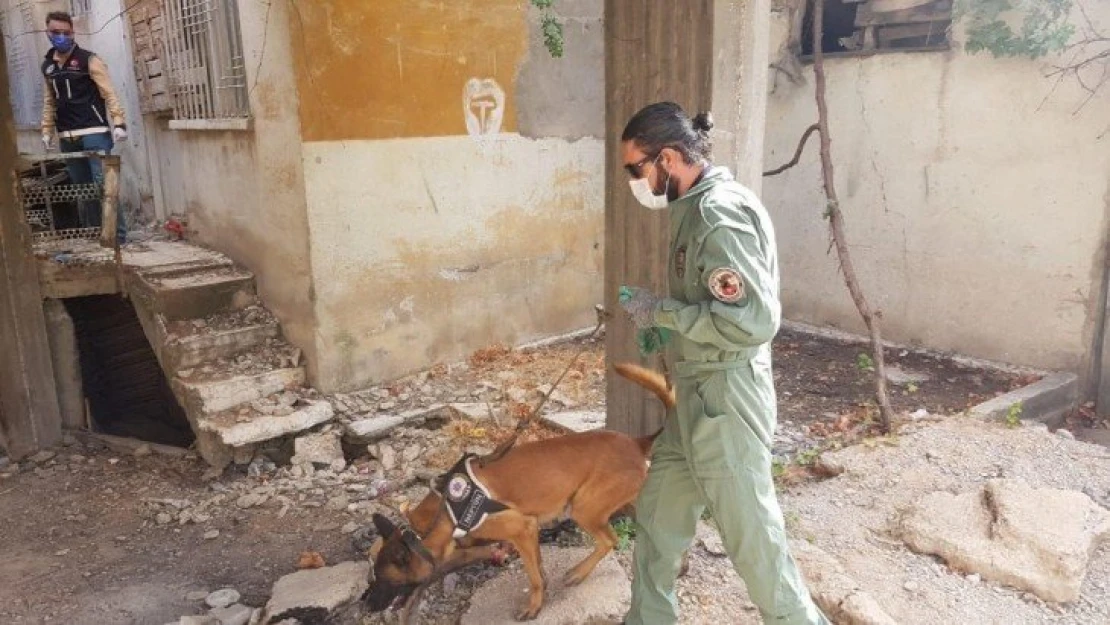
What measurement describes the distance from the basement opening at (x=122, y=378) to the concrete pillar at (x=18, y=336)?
74 cm

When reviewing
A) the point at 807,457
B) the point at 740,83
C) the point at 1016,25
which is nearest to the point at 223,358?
the point at 807,457

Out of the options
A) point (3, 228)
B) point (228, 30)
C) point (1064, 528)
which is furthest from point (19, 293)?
point (1064, 528)

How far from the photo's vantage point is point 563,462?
340cm

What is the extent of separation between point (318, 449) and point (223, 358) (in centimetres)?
115

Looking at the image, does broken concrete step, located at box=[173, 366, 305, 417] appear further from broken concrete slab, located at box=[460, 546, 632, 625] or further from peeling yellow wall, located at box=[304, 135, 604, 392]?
broken concrete slab, located at box=[460, 546, 632, 625]

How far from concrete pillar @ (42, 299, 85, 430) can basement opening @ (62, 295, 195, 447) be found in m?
0.37

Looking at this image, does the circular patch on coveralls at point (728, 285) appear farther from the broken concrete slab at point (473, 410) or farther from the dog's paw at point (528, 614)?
the broken concrete slab at point (473, 410)

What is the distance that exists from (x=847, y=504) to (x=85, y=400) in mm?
6339

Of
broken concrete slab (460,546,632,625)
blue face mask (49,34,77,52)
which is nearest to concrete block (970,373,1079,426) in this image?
broken concrete slab (460,546,632,625)

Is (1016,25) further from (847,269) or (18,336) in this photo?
(18,336)

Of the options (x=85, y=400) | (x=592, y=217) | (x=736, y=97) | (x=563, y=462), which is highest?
(x=736, y=97)

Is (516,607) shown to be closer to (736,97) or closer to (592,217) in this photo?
(736,97)

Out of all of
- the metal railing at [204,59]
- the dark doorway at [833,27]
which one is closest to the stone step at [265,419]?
the metal railing at [204,59]

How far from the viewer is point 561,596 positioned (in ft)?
11.5
